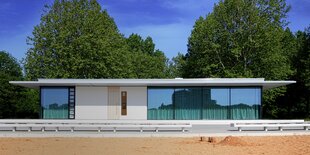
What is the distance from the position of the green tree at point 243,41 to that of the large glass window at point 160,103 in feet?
55.9

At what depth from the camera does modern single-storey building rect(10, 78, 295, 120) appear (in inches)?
1120

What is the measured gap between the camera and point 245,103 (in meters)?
28.5

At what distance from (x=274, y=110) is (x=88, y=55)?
22545mm

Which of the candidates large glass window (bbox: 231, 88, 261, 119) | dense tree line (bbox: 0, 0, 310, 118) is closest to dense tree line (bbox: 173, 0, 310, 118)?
dense tree line (bbox: 0, 0, 310, 118)

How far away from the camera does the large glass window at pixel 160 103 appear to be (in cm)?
2859

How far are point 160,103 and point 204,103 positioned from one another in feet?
9.04

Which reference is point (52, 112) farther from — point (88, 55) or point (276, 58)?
point (276, 58)

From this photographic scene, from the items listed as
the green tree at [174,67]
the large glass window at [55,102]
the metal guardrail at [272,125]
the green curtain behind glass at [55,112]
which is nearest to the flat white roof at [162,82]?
the large glass window at [55,102]

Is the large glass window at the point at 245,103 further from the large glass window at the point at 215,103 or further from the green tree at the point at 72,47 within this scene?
the green tree at the point at 72,47

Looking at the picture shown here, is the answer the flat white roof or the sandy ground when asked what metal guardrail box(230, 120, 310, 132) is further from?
the flat white roof

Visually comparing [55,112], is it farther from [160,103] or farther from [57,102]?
[160,103]

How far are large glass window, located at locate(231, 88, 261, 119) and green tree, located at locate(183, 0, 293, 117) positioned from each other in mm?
15656

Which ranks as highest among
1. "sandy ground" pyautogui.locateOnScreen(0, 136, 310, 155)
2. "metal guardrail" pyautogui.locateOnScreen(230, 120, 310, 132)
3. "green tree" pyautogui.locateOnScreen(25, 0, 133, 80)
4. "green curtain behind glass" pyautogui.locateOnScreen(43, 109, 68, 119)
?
"green tree" pyautogui.locateOnScreen(25, 0, 133, 80)

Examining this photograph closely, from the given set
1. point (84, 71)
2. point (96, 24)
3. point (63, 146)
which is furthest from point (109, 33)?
point (63, 146)
